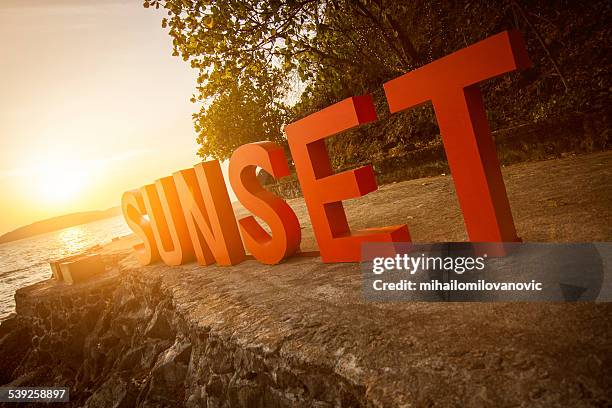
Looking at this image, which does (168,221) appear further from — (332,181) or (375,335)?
(375,335)

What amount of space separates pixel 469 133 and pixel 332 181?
1273mm

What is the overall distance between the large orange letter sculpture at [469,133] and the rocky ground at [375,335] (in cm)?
56

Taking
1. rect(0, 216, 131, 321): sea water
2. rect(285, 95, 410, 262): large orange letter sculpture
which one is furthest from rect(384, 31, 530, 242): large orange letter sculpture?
rect(0, 216, 131, 321): sea water

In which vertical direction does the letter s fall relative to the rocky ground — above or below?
above

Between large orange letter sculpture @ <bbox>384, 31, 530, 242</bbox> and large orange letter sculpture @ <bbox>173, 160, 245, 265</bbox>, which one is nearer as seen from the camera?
large orange letter sculpture @ <bbox>384, 31, 530, 242</bbox>

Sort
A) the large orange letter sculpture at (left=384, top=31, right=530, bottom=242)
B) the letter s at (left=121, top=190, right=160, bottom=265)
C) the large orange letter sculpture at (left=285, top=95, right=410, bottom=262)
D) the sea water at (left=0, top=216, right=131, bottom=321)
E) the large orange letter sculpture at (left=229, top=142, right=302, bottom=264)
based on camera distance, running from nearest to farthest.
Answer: the large orange letter sculpture at (left=384, top=31, right=530, bottom=242) → the large orange letter sculpture at (left=285, top=95, right=410, bottom=262) → the large orange letter sculpture at (left=229, top=142, right=302, bottom=264) → the letter s at (left=121, top=190, right=160, bottom=265) → the sea water at (left=0, top=216, right=131, bottom=321)

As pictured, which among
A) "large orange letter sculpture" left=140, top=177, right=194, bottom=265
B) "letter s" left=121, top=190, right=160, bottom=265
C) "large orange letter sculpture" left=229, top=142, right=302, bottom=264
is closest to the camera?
"large orange letter sculpture" left=229, top=142, right=302, bottom=264

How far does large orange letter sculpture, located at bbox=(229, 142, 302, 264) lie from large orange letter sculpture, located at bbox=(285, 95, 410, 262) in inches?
10.9

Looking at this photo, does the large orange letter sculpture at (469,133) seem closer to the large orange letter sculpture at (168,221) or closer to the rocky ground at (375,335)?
the rocky ground at (375,335)

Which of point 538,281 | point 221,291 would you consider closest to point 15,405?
point 221,291

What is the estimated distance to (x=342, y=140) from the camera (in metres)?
12.4

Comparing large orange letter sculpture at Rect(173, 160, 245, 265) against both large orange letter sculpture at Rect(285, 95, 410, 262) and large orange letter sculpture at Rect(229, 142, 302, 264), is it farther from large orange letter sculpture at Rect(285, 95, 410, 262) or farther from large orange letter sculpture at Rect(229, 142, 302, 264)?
large orange letter sculpture at Rect(285, 95, 410, 262)

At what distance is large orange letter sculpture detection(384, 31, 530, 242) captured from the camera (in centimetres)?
229

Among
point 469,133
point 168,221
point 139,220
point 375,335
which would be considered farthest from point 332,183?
point 139,220
